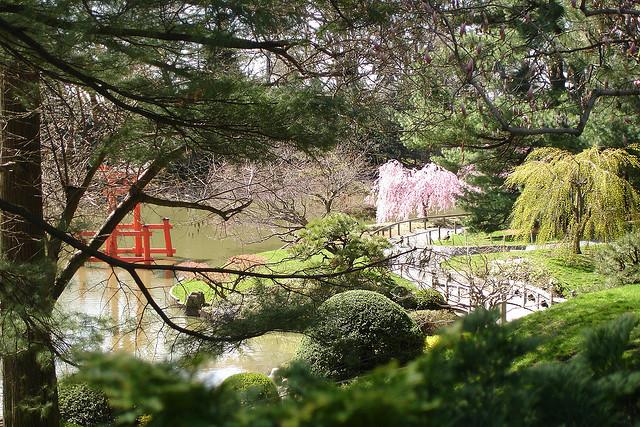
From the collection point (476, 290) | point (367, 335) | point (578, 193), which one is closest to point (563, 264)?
point (578, 193)

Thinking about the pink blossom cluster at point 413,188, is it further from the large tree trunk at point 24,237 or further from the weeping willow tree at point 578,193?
the large tree trunk at point 24,237

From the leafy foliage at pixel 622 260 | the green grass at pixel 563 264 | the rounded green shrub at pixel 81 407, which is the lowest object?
the rounded green shrub at pixel 81 407

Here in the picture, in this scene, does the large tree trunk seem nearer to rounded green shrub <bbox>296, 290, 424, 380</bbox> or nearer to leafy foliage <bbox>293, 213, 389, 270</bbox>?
rounded green shrub <bbox>296, 290, 424, 380</bbox>

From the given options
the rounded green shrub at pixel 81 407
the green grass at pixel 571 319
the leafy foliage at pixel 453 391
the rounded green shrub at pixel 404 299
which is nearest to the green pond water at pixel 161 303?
the leafy foliage at pixel 453 391

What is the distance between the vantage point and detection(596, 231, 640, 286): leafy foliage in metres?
9.12

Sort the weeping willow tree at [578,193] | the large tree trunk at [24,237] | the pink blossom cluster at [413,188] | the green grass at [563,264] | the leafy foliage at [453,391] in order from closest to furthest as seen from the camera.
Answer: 1. the leafy foliage at [453,391]
2. the large tree trunk at [24,237]
3. the green grass at [563,264]
4. the weeping willow tree at [578,193]
5. the pink blossom cluster at [413,188]

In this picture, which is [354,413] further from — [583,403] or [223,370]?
[223,370]

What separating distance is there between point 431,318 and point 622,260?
3295mm

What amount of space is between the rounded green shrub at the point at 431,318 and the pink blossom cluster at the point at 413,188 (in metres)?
10.4

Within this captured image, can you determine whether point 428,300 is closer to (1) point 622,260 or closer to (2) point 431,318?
(2) point 431,318

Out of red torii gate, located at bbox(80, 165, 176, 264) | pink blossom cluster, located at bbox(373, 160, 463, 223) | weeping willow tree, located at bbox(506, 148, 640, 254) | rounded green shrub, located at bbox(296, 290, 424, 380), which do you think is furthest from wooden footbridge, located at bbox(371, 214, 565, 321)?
pink blossom cluster, located at bbox(373, 160, 463, 223)

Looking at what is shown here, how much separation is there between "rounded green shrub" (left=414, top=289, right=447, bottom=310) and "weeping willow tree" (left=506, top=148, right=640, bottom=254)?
3.10 meters

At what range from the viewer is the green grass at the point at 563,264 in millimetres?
12711

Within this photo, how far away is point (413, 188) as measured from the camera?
2225 cm
